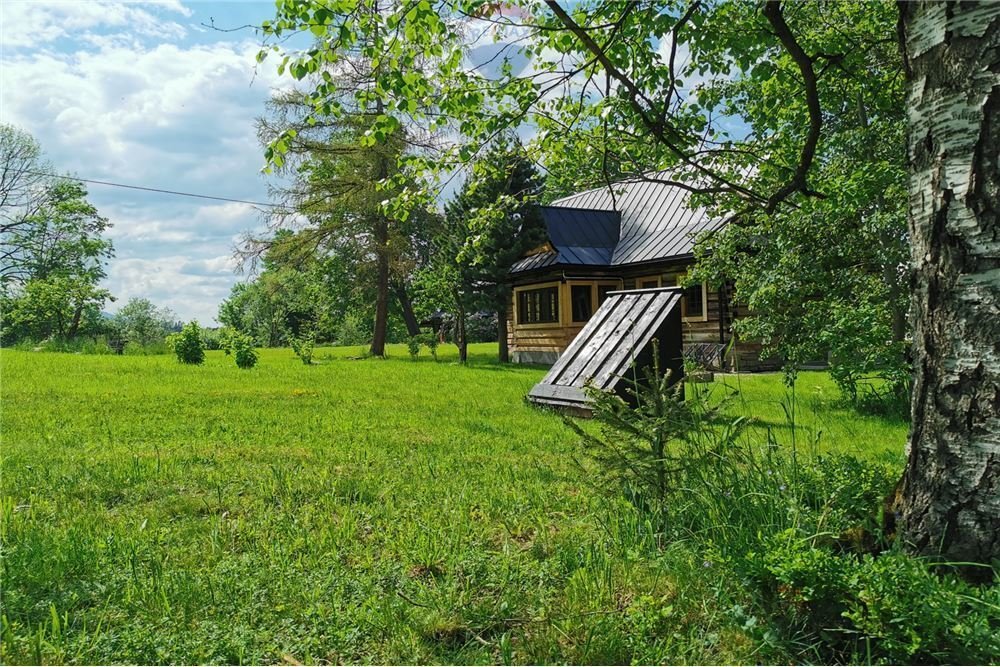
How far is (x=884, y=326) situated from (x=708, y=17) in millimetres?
4871

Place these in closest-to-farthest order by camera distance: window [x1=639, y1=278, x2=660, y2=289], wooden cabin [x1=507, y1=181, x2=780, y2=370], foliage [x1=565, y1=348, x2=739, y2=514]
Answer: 1. foliage [x1=565, y1=348, x2=739, y2=514]
2. wooden cabin [x1=507, y1=181, x2=780, y2=370]
3. window [x1=639, y1=278, x2=660, y2=289]

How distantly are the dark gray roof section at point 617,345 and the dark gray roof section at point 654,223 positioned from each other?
10.2 meters

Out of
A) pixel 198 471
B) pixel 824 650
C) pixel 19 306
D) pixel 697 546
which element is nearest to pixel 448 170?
pixel 198 471

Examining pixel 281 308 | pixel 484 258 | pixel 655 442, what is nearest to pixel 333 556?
pixel 655 442

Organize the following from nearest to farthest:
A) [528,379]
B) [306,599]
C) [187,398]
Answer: [306,599] → [187,398] → [528,379]

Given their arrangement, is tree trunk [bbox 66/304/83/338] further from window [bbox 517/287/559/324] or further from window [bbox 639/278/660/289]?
window [bbox 639/278/660/289]

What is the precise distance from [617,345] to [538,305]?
44.9 feet

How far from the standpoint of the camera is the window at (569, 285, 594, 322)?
67.9 feet

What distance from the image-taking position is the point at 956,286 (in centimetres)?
209

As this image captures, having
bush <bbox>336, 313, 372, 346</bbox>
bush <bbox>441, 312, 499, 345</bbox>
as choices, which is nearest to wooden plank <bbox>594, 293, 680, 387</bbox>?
bush <bbox>441, 312, 499, 345</bbox>

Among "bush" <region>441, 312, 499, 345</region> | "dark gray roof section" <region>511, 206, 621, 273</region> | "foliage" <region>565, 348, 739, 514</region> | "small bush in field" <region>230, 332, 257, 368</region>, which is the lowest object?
"foliage" <region>565, 348, 739, 514</region>

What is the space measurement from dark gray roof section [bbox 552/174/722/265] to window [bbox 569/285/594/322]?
1387mm

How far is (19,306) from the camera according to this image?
31531mm

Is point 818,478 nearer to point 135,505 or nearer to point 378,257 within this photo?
point 135,505
